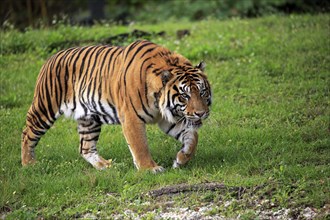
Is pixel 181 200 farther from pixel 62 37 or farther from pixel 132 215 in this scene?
pixel 62 37

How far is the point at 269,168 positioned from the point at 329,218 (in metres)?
1.58

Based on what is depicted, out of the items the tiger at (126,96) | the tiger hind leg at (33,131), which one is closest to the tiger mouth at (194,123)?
the tiger at (126,96)

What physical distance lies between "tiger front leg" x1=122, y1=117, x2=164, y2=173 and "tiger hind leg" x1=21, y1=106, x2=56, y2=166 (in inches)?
56.0

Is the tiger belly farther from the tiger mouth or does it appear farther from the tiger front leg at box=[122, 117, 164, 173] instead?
the tiger mouth

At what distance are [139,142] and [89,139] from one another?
124cm

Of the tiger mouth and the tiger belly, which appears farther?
the tiger belly

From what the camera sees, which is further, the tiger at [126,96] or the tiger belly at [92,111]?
the tiger belly at [92,111]

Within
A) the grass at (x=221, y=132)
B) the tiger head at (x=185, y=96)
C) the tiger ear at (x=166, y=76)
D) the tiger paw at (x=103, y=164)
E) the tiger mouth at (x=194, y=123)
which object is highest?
the tiger ear at (x=166, y=76)

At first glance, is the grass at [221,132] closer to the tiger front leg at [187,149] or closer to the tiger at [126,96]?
the tiger front leg at [187,149]

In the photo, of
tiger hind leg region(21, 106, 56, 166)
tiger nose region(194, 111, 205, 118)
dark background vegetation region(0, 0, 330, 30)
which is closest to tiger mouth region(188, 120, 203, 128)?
tiger nose region(194, 111, 205, 118)

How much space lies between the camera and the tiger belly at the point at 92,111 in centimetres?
826

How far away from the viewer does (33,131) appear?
8805 millimetres

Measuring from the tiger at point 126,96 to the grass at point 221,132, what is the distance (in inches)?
12.5

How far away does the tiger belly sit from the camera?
27.1 feet
